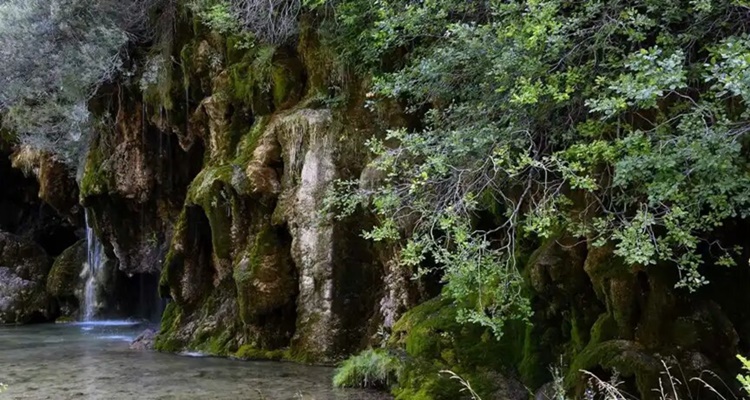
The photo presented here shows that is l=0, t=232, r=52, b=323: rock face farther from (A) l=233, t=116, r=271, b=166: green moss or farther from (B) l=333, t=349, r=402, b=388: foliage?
(B) l=333, t=349, r=402, b=388: foliage

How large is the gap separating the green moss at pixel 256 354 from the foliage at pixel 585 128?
488 centimetres

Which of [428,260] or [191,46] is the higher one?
[191,46]

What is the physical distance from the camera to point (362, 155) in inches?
480

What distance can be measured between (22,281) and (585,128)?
70.1 feet

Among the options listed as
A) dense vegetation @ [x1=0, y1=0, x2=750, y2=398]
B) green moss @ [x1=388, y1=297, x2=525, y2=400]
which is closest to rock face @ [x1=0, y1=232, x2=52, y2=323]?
dense vegetation @ [x1=0, y1=0, x2=750, y2=398]

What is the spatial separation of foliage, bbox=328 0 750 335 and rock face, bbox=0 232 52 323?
58.1ft

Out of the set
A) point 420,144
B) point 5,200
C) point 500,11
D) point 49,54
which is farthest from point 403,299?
point 5,200

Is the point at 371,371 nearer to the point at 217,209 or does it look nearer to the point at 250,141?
the point at 217,209

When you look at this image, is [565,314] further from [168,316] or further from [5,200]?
[5,200]

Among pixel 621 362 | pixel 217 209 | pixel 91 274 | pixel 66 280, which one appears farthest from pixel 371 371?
pixel 66 280

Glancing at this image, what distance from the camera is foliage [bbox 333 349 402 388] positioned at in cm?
871

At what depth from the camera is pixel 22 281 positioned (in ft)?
74.5

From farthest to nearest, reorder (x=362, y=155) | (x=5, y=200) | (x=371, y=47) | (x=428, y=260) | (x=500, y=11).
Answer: (x=5, y=200) < (x=362, y=155) < (x=428, y=260) < (x=371, y=47) < (x=500, y=11)

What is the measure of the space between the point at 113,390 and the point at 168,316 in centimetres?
591
